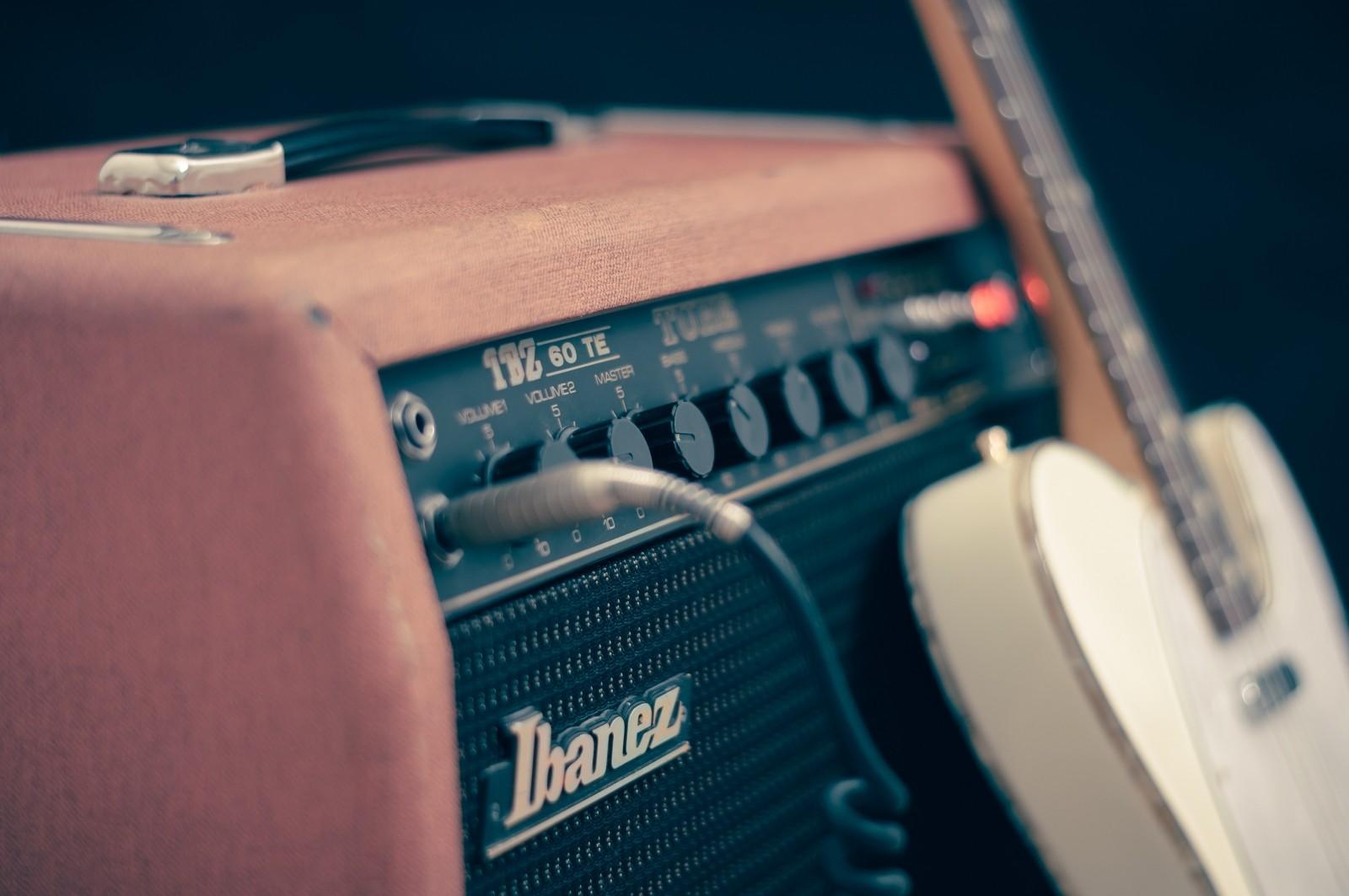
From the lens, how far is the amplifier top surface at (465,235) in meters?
0.37

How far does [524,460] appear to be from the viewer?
435 millimetres

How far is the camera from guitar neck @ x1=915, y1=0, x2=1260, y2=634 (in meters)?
0.79

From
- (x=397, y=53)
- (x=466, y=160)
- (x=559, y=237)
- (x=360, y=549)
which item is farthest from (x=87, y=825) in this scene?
(x=397, y=53)

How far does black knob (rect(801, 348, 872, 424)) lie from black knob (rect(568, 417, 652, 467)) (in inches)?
6.2

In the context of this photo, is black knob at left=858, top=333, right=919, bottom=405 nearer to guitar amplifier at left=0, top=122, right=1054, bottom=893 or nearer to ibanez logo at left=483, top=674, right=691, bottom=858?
guitar amplifier at left=0, top=122, right=1054, bottom=893

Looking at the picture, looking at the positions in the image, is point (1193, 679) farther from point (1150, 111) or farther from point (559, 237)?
point (1150, 111)

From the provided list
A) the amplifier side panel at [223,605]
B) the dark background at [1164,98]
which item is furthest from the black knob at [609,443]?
the dark background at [1164,98]

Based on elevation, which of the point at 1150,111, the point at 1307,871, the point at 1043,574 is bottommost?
the point at 1307,871

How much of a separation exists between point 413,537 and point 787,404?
0.24 m

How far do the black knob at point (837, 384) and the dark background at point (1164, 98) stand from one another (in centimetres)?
66

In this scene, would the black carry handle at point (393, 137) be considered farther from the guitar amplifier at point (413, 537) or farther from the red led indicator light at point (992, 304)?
the red led indicator light at point (992, 304)

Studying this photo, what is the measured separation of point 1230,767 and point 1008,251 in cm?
35

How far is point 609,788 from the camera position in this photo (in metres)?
0.47

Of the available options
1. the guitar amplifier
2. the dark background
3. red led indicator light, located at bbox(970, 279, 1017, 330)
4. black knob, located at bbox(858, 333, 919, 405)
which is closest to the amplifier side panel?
the guitar amplifier
